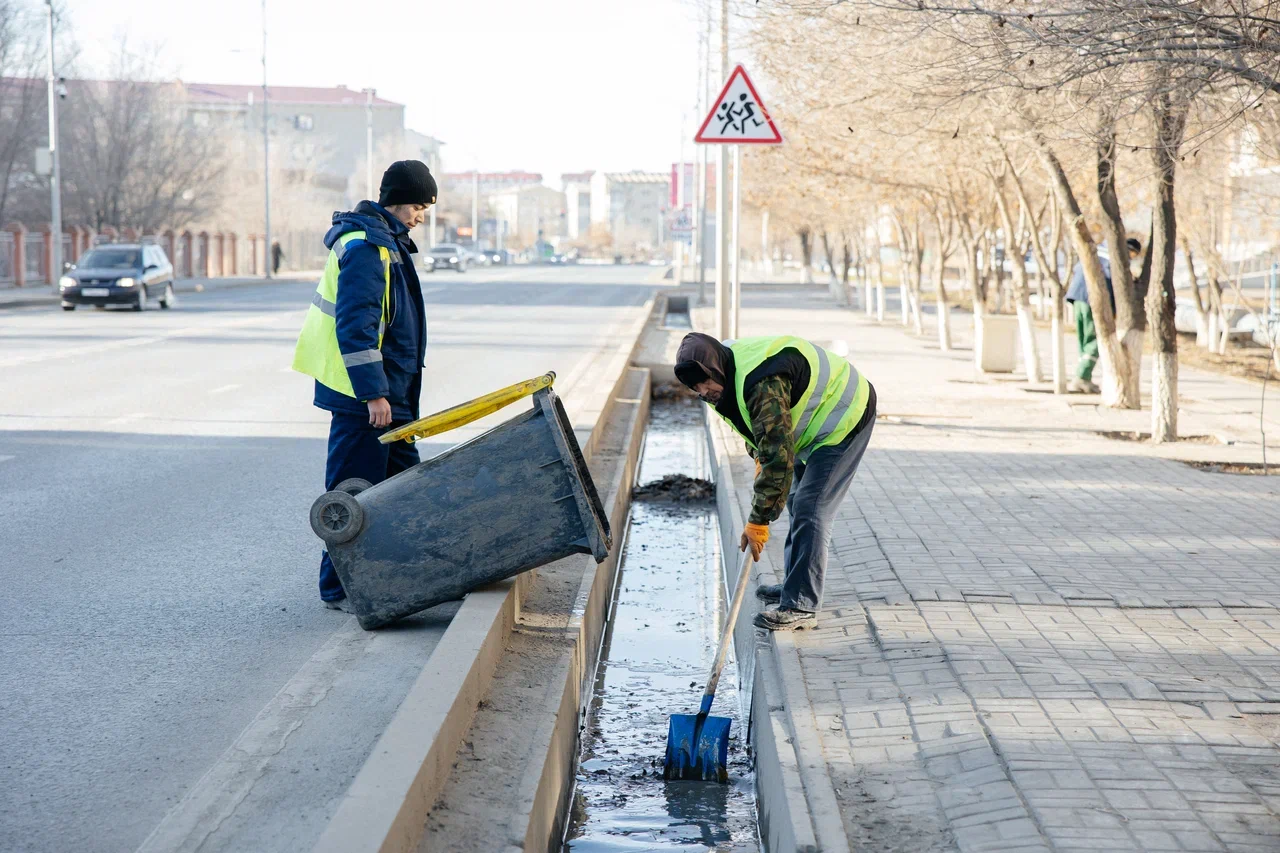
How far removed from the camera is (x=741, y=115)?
1193cm

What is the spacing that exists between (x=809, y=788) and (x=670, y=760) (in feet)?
3.77

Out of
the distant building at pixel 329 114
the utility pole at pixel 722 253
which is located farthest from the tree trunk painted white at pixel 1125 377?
the distant building at pixel 329 114

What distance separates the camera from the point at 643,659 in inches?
269

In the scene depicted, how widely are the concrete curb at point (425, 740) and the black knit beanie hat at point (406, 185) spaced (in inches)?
64.4

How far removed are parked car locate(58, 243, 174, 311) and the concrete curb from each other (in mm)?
25669

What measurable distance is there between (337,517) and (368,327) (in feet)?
2.68

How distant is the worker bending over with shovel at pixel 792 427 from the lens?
5.06 meters

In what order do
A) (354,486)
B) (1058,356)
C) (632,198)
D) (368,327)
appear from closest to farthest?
(354,486) → (368,327) → (1058,356) → (632,198)

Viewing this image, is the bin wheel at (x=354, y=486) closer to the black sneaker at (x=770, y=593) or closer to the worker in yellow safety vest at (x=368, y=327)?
the worker in yellow safety vest at (x=368, y=327)

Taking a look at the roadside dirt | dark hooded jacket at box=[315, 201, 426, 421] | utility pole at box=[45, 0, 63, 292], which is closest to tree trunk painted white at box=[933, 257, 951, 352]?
the roadside dirt

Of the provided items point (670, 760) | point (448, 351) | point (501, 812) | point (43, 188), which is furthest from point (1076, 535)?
point (43, 188)

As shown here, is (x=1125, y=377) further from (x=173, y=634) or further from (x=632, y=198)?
(x=632, y=198)

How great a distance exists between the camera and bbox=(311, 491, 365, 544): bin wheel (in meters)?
5.19

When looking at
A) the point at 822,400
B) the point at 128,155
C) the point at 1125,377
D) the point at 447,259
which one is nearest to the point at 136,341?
the point at 1125,377
